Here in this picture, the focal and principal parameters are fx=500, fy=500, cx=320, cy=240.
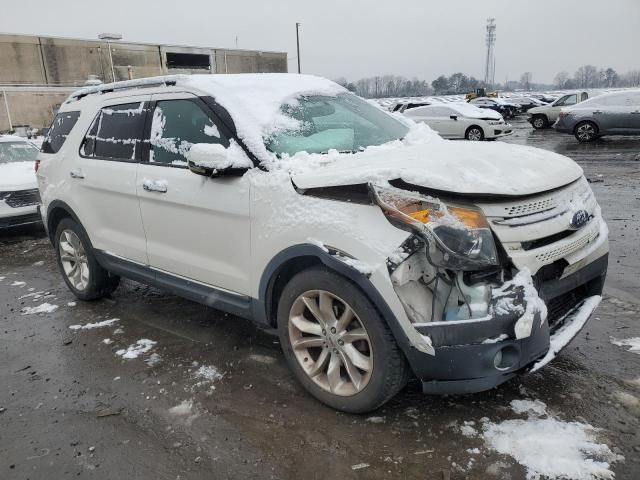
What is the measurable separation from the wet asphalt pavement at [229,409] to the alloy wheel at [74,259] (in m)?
0.51

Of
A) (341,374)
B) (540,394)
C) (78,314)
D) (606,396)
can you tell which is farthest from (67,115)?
(606,396)

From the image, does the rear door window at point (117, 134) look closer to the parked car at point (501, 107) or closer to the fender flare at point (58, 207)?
the fender flare at point (58, 207)

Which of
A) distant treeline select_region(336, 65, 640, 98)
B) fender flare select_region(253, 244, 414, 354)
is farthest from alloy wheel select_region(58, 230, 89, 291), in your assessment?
distant treeline select_region(336, 65, 640, 98)

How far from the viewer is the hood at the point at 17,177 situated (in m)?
7.79

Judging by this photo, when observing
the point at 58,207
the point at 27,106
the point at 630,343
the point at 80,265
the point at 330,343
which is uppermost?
the point at 27,106

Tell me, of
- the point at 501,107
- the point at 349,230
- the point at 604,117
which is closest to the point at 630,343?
the point at 349,230

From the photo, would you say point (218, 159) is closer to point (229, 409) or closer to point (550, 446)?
point (229, 409)

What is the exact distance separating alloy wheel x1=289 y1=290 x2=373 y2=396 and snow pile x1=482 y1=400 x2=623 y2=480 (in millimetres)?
738

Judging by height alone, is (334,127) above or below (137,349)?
above

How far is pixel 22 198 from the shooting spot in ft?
25.8

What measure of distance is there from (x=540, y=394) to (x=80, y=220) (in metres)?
3.97

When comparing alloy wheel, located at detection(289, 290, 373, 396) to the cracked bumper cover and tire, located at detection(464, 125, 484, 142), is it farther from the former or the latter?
tire, located at detection(464, 125, 484, 142)

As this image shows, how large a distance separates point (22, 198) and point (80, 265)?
13.0 ft

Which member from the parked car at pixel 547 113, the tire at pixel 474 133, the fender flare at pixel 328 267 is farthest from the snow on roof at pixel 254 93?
the parked car at pixel 547 113
